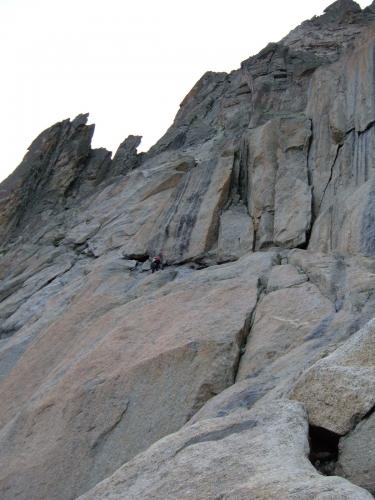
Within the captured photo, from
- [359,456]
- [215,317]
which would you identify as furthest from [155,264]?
[359,456]

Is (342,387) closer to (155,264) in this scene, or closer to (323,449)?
(323,449)

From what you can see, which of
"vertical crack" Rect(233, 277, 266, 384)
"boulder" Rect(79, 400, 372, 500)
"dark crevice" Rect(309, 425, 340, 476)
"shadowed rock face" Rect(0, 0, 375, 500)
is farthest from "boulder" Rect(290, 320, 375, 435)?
"vertical crack" Rect(233, 277, 266, 384)

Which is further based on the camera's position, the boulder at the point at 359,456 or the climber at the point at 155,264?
the climber at the point at 155,264

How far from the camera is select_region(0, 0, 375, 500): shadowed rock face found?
34.1 feet

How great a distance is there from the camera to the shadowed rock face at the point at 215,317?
34.1ft

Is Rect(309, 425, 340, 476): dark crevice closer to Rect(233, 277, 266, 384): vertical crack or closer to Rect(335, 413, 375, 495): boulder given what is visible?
Rect(335, 413, 375, 495): boulder

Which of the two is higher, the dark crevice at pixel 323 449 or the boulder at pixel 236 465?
the boulder at pixel 236 465

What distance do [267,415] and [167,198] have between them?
24.0 m

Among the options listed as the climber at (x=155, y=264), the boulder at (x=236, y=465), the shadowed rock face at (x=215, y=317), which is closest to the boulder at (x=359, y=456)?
the shadowed rock face at (x=215, y=317)

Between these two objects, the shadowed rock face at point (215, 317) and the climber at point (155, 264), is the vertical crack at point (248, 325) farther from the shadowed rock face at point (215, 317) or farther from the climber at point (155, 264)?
the climber at point (155, 264)

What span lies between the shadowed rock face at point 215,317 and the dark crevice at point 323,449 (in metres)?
0.10

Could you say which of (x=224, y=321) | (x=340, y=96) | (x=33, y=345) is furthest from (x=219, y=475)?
(x=340, y=96)

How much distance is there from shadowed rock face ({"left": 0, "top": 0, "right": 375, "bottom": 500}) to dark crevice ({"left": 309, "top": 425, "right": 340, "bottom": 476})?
104 millimetres

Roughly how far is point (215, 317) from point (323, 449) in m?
9.24
